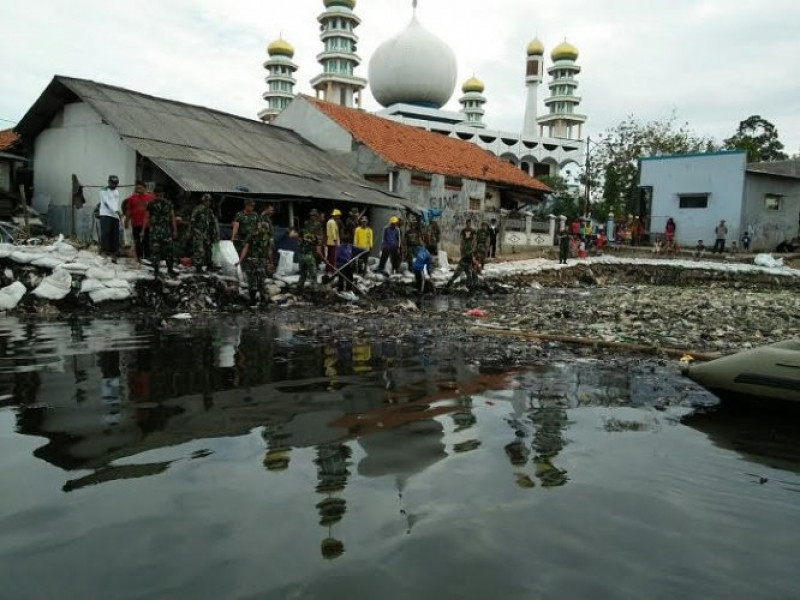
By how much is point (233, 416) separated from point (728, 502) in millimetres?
3176

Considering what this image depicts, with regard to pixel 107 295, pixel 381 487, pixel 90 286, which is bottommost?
pixel 381 487

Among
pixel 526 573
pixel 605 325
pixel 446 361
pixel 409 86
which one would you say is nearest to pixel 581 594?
pixel 526 573

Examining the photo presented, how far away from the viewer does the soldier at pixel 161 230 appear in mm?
10141

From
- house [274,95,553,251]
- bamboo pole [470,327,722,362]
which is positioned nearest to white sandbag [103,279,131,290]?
bamboo pole [470,327,722,362]

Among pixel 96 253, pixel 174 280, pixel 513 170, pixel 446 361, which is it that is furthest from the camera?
pixel 513 170

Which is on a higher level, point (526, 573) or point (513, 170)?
point (513, 170)

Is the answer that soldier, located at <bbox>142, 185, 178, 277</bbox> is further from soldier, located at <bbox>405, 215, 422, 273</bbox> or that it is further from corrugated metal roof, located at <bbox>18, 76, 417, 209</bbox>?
soldier, located at <bbox>405, 215, 422, 273</bbox>

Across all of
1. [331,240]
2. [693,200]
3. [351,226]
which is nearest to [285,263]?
[331,240]

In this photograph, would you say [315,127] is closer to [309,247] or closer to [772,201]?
[309,247]

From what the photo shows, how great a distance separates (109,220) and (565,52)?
54.0 meters

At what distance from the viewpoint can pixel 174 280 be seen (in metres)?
10.3

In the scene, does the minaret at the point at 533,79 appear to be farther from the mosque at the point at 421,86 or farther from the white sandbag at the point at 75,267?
the white sandbag at the point at 75,267

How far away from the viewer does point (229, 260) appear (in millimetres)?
11172

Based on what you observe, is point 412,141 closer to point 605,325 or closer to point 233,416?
point 605,325
